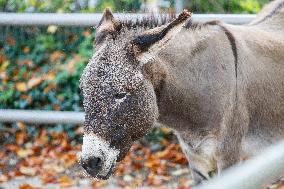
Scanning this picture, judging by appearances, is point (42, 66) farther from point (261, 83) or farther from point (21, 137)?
point (261, 83)

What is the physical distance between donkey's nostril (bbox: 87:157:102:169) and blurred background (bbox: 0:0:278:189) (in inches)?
92.6

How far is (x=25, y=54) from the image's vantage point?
18.9ft

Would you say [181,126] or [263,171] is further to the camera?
[181,126]

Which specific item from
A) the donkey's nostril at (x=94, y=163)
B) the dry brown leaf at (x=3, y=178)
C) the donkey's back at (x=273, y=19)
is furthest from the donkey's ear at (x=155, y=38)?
the dry brown leaf at (x=3, y=178)

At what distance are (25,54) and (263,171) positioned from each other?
5.14m

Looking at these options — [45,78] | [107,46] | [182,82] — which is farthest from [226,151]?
[45,78]

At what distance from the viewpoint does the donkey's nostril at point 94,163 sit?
97.4 inches

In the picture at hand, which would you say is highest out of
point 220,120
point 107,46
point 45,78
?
point 107,46

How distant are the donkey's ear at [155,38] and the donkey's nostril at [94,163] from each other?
19.9 inches

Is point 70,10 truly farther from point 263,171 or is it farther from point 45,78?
point 263,171

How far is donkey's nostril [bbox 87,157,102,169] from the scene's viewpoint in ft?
8.12

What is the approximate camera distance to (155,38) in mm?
2580

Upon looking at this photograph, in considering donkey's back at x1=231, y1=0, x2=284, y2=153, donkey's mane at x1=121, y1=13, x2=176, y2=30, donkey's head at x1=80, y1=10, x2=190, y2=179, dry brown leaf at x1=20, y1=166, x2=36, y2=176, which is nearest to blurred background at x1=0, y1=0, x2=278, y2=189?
dry brown leaf at x1=20, y1=166, x2=36, y2=176

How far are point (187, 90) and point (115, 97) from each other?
1.59 feet
